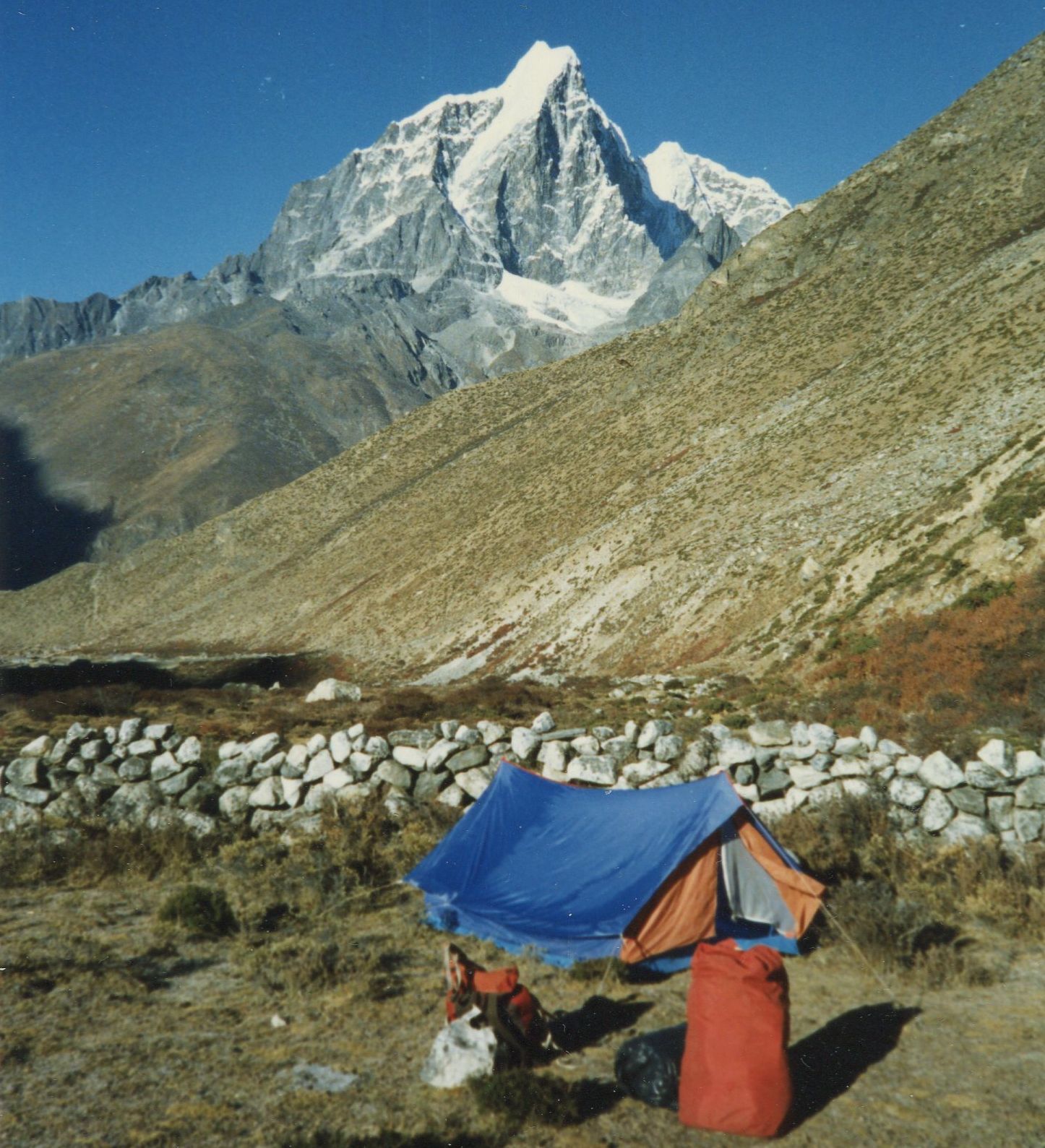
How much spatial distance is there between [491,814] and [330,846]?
9.19 feet

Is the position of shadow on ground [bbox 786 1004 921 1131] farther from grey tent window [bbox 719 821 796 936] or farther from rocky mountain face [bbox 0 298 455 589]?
rocky mountain face [bbox 0 298 455 589]

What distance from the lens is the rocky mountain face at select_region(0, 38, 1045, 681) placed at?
101 feet

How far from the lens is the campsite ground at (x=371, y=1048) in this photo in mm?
6164

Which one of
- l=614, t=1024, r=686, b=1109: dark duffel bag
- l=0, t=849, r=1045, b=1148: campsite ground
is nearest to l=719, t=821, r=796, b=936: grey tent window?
l=0, t=849, r=1045, b=1148: campsite ground

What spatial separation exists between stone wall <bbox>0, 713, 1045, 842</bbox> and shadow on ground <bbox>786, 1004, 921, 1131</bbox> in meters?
4.58

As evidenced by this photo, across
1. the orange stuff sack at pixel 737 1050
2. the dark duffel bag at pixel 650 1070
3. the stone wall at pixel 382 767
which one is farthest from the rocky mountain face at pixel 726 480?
the dark duffel bag at pixel 650 1070

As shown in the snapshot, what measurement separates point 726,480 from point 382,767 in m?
36.6

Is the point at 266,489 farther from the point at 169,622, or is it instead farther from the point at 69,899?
the point at 69,899

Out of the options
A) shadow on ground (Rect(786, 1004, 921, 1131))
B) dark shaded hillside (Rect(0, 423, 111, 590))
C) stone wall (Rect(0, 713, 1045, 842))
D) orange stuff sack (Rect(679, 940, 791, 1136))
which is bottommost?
shadow on ground (Rect(786, 1004, 921, 1131))

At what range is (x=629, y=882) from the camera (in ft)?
31.7

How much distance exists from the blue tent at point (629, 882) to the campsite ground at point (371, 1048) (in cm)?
45

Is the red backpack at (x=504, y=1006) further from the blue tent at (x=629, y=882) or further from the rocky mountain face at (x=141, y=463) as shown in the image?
the rocky mountain face at (x=141, y=463)

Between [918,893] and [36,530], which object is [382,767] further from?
[36,530]

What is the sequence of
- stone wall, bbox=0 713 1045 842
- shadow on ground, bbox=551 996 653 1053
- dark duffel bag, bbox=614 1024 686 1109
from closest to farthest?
dark duffel bag, bbox=614 1024 686 1109, shadow on ground, bbox=551 996 653 1053, stone wall, bbox=0 713 1045 842
